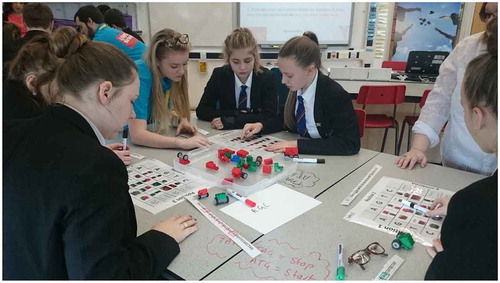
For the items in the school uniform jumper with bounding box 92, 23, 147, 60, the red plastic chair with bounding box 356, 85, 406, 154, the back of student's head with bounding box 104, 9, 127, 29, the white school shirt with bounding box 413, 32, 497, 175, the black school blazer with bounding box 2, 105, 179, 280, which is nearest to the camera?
the black school blazer with bounding box 2, 105, 179, 280

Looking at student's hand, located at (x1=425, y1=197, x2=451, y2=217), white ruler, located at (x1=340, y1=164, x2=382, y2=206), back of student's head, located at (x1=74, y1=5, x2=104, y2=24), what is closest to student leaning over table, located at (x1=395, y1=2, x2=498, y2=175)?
white ruler, located at (x1=340, y1=164, x2=382, y2=206)

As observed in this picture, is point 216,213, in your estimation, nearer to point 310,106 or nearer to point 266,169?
point 266,169

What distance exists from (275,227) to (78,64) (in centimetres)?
70

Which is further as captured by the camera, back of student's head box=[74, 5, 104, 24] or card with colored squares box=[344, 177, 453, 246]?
back of student's head box=[74, 5, 104, 24]

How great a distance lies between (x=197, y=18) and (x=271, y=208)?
168 inches

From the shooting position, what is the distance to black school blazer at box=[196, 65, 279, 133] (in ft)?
7.30

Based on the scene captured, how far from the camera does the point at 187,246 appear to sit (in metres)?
0.96

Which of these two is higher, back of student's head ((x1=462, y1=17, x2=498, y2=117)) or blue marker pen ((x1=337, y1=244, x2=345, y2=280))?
back of student's head ((x1=462, y1=17, x2=498, y2=117))

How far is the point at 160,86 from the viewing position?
5.92ft

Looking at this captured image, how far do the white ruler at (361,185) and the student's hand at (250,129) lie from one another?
648 millimetres

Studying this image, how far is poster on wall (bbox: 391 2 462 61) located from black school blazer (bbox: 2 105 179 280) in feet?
16.4

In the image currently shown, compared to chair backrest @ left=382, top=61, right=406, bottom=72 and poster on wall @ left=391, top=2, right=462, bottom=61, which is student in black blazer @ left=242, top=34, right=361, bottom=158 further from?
poster on wall @ left=391, top=2, right=462, bottom=61

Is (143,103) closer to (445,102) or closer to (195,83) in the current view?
(445,102)

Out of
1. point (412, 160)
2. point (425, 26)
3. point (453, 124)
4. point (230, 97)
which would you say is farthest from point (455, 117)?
point (425, 26)
